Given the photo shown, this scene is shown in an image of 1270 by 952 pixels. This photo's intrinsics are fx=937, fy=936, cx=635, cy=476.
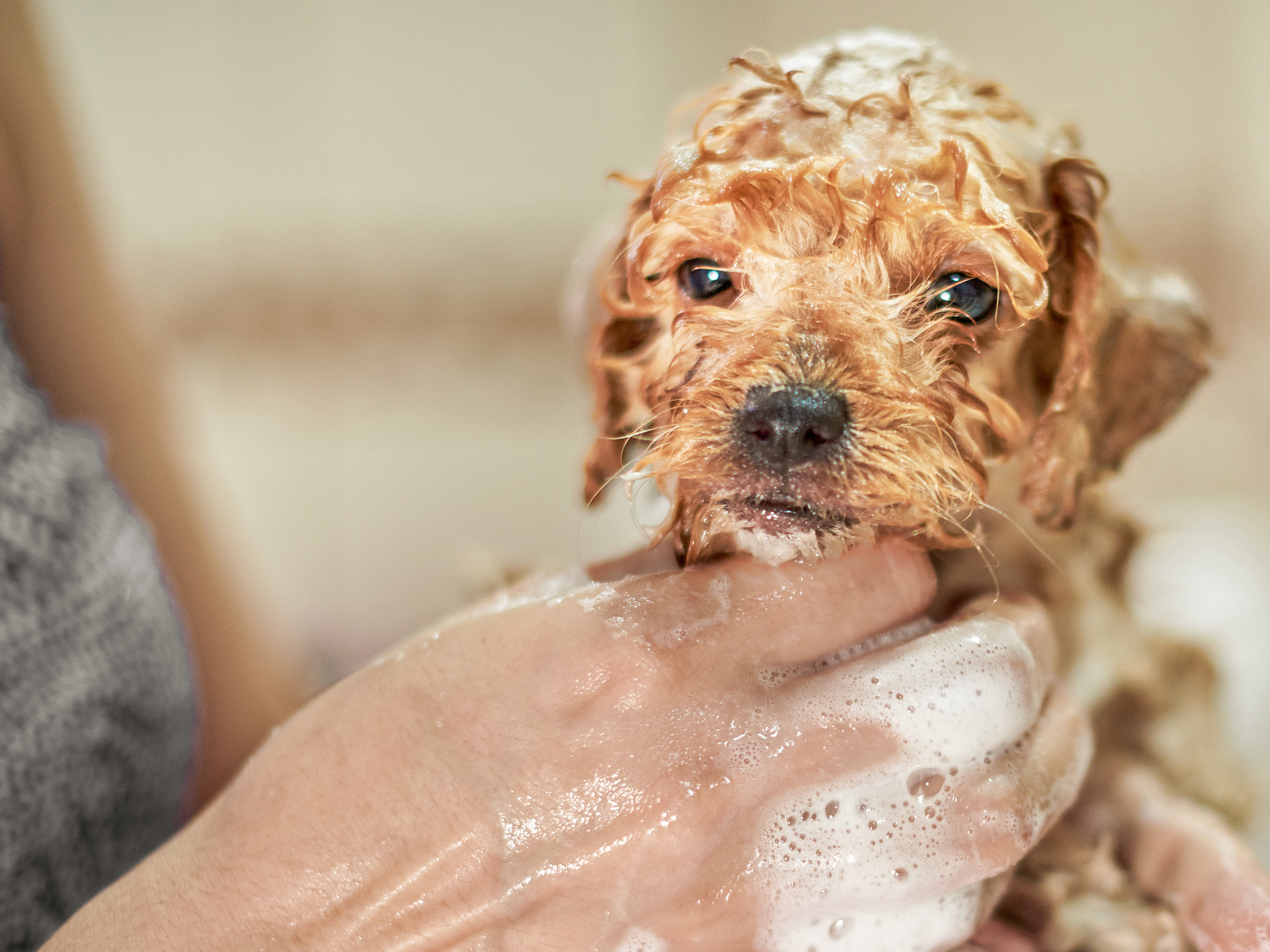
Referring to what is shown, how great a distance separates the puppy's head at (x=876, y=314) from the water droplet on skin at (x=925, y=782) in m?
0.17

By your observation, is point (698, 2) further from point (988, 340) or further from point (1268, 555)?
point (988, 340)

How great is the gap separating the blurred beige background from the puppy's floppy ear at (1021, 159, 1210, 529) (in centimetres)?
156

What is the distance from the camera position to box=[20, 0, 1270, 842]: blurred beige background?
233 cm

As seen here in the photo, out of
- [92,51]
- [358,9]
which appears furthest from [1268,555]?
[92,51]

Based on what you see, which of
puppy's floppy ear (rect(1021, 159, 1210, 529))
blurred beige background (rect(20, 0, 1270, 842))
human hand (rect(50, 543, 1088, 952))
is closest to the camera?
human hand (rect(50, 543, 1088, 952))

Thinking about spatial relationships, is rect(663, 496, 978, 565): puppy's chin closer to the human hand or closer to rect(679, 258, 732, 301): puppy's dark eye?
the human hand

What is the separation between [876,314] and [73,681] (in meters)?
0.73

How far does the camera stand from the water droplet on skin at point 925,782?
0.65 metres

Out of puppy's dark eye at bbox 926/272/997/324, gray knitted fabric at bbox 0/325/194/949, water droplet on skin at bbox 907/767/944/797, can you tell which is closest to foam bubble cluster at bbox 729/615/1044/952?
water droplet on skin at bbox 907/767/944/797

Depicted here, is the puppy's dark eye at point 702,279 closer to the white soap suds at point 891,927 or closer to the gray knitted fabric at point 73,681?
the white soap suds at point 891,927

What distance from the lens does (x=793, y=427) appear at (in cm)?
60

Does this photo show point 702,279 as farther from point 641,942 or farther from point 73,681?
point 73,681

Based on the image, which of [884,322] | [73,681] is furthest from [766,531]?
[73,681]

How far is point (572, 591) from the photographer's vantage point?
690 mm
